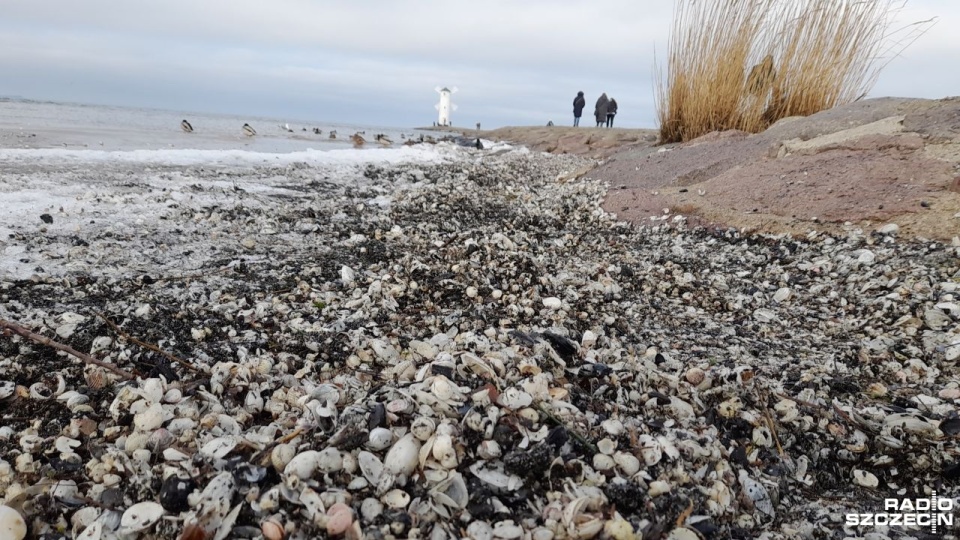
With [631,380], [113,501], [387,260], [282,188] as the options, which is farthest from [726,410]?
[282,188]

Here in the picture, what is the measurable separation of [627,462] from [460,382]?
574 millimetres

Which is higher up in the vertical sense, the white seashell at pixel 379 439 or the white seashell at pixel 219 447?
the white seashell at pixel 379 439

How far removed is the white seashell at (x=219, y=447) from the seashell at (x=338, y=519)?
0.40 meters

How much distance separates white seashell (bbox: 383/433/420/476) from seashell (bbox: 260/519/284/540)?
0.87 ft

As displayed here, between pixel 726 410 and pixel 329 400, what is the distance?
53.4 inches

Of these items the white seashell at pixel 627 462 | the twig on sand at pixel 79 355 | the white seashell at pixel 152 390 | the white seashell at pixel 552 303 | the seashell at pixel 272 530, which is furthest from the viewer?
the white seashell at pixel 552 303

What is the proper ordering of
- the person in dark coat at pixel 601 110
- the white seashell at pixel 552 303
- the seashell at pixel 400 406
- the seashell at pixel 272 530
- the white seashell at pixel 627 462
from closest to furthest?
the seashell at pixel 272 530 < the white seashell at pixel 627 462 < the seashell at pixel 400 406 < the white seashell at pixel 552 303 < the person in dark coat at pixel 601 110


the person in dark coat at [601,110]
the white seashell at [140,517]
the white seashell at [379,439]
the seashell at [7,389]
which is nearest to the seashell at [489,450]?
the white seashell at [379,439]

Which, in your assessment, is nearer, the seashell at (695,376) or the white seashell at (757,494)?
the white seashell at (757,494)

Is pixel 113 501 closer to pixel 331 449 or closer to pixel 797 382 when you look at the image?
pixel 331 449

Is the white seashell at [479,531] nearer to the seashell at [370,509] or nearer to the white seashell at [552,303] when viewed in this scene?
the seashell at [370,509]

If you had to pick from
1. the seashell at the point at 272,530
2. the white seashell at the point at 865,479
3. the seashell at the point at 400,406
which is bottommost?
the white seashell at the point at 865,479

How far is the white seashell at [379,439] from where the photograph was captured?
132 centimetres

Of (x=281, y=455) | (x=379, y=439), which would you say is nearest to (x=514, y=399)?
(x=379, y=439)
